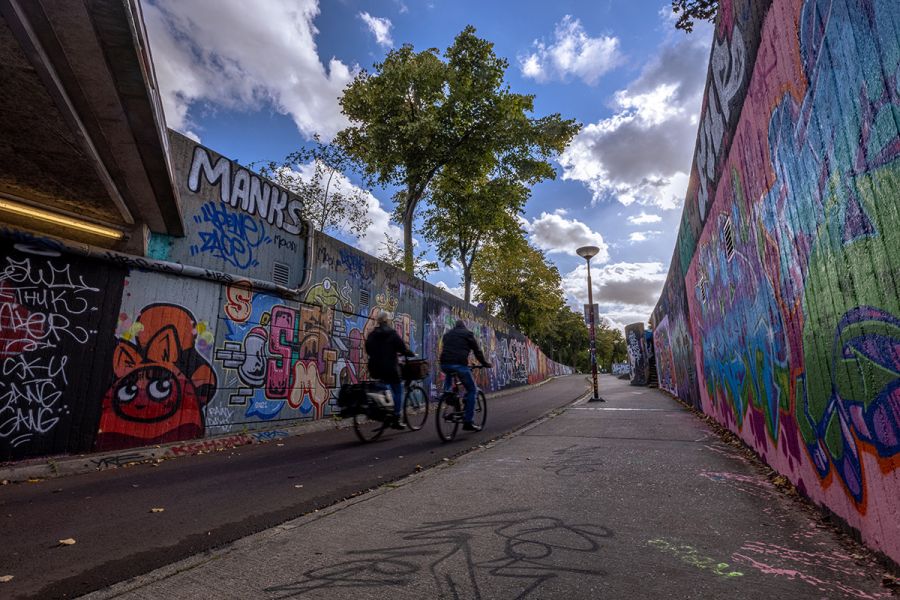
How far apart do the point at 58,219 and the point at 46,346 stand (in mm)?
1981

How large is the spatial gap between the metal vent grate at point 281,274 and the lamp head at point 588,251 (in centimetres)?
1028

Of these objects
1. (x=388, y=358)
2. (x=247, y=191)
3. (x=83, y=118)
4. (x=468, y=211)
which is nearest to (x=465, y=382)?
(x=388, y=358)

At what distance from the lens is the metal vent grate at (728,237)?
501 cm

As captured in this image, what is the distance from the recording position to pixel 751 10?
3527 millimetres

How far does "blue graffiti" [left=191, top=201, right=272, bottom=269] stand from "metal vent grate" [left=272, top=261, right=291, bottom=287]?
45cm

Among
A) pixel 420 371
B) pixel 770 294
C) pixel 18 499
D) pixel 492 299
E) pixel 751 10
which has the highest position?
pixel 492 299

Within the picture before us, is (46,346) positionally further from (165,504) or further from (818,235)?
(818,235)

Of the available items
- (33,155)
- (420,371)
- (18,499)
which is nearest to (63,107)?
(33,155)

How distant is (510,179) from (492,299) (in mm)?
16204

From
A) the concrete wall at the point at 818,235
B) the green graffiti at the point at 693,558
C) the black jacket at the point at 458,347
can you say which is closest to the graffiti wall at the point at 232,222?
the black jacket at the point at 458,347

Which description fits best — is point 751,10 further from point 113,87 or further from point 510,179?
point 510,179

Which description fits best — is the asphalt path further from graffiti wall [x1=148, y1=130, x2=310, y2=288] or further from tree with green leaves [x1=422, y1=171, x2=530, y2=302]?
tree with green leaves [x1=422, y1=171, x2=530, y2=302]

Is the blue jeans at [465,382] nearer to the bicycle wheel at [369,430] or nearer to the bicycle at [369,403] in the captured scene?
the bicycle at [369,403]

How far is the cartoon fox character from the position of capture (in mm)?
6008
